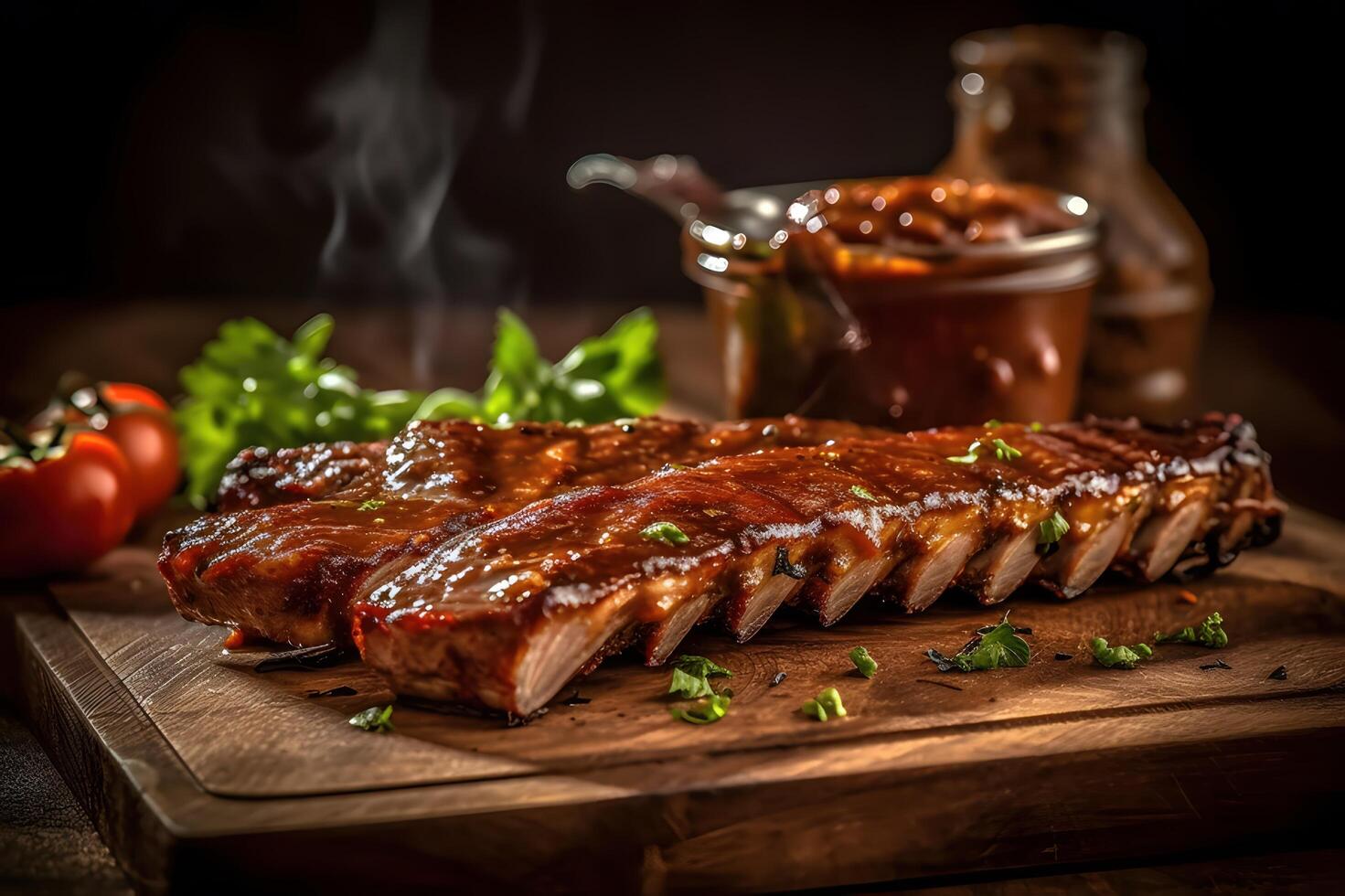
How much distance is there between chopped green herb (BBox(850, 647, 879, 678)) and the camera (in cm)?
281

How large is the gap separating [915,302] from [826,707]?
5.51 ft

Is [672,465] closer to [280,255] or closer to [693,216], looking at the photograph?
[693,216]

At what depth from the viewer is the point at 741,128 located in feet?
24.1

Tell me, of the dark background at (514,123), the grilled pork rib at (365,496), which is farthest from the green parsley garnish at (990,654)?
the dark background at (514,123)

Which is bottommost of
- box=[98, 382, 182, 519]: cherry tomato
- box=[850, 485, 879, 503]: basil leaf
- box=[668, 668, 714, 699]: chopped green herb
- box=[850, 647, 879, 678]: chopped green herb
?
box=[98, 382, 182, 519]: cherry tomato

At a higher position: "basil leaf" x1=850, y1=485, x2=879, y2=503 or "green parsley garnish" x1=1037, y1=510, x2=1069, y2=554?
"basil leaf" x1=850, y1=485, x2=879, y2=503

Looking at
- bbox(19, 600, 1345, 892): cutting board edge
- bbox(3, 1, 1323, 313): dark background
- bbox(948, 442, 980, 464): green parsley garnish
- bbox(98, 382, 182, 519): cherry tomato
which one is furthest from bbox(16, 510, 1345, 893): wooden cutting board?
bbox(3, 1, 1323, 313): dark background

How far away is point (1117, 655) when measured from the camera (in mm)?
2895

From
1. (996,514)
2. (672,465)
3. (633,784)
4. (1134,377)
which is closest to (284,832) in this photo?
(633,784)

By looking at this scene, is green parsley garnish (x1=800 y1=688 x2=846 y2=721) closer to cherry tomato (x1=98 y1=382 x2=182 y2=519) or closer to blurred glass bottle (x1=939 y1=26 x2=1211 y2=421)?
cherry tomato (x1=98 y1=382 x2=182 y2=519)

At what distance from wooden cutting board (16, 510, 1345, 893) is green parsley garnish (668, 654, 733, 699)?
0.11 feet

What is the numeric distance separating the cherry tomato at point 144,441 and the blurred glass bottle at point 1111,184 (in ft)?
9.62

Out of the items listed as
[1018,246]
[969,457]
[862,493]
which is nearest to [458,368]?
[1018,246]

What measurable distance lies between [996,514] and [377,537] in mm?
1332
